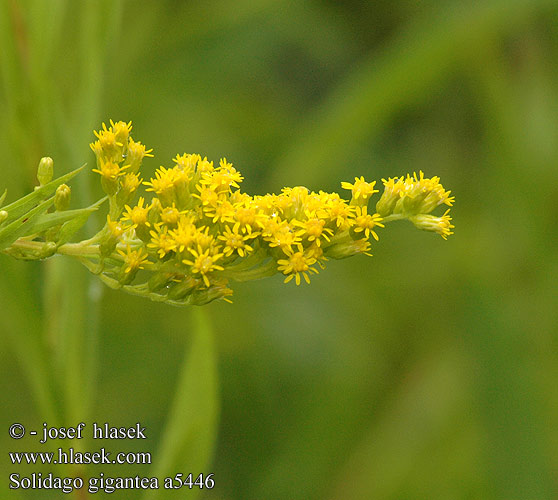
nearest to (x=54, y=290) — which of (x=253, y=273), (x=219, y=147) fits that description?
(x=253, y=273)

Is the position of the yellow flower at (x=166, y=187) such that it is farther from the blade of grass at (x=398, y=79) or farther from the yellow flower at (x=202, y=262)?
the blade of grass at (x=398, y=79)

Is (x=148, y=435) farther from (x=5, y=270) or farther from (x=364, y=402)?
(x=5, y=270)

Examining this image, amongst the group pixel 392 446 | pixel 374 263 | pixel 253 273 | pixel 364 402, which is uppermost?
pixel 374 263

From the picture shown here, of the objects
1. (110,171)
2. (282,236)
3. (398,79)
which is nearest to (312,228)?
(282,236)

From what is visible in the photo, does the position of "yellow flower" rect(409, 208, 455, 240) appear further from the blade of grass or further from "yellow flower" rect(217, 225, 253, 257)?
the blade of grass

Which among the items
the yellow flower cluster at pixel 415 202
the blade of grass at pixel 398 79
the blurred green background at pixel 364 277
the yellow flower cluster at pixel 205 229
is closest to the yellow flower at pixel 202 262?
the yellow flower cluster at pixel 205 229

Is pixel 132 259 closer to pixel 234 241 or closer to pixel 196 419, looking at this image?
pixel 234 241
